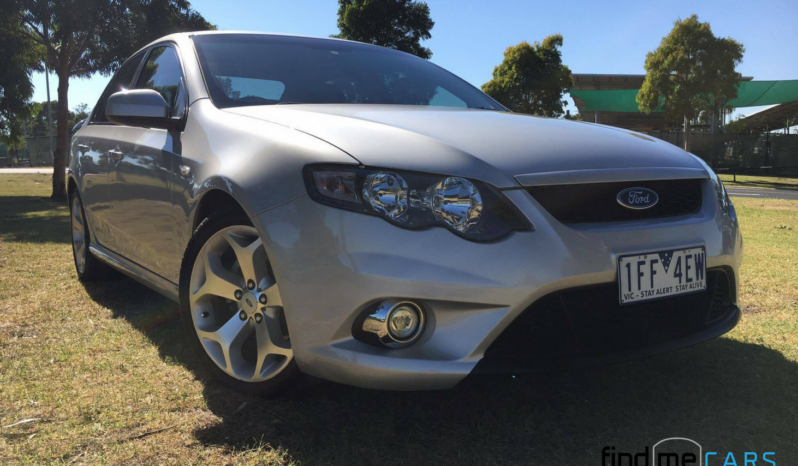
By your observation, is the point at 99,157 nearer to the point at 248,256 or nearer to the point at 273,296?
the point at 248,256

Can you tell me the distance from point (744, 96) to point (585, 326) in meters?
35.1

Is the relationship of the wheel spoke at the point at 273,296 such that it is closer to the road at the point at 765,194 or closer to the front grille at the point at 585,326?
the front grille at the point at 585,326

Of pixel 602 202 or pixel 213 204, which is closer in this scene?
pixel 602 202

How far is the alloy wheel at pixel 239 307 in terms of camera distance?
6.54ft

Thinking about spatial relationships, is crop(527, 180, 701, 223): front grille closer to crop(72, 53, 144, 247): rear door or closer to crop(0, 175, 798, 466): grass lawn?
crop(0, 175, 798, 466): grass lawn

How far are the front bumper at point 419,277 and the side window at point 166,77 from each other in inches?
45.3

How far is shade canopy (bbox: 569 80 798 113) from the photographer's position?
30.5 metres

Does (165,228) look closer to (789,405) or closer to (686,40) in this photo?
(789,405)

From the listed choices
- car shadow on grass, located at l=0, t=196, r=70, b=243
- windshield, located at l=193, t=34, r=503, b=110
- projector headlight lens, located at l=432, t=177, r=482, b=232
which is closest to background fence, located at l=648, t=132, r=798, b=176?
car shadow on grass, located at l=0, t=196, r=70, b=243

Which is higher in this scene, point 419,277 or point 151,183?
point 151,183

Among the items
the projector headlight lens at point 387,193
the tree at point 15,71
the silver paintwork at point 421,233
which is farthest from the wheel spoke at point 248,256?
the tree at point 15,71

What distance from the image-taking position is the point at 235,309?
2291 millimetres

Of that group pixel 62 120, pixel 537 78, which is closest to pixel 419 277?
pixel 62 120

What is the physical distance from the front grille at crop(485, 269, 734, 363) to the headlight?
266 mm
